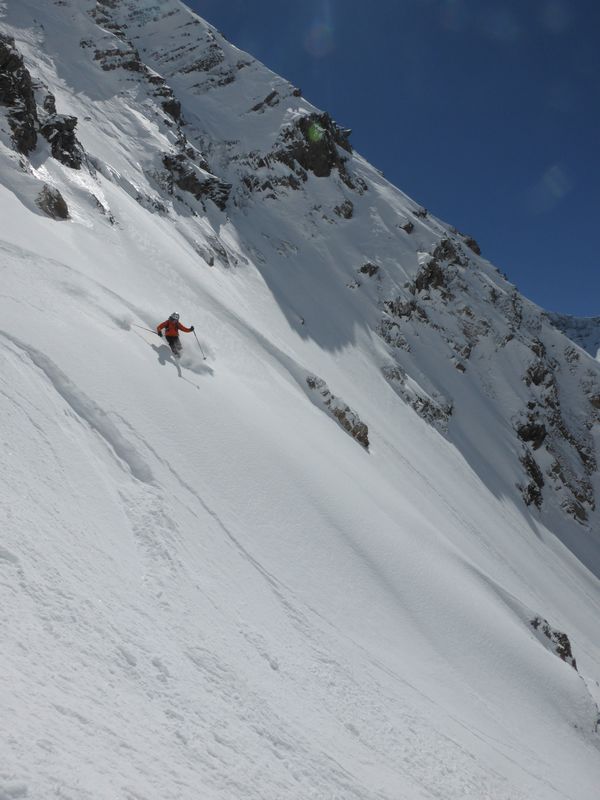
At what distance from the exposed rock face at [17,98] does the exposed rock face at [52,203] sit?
4.13 metres

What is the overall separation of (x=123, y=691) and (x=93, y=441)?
414cm

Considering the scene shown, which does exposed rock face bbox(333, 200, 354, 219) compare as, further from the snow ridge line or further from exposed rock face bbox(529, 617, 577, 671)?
the snow ridge line

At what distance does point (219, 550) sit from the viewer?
764 cm

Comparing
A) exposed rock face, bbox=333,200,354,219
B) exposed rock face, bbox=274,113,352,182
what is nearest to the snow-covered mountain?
exposed rock face, bbox=333,200,354,219

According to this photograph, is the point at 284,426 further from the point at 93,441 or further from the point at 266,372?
the point at 93,441

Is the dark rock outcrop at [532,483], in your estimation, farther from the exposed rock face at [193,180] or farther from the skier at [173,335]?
the skier at [173,335]

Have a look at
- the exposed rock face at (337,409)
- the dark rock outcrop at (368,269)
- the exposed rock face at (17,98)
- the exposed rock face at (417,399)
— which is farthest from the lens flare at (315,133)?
the exposed rock face at (337,409)

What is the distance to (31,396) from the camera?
24.1 ft

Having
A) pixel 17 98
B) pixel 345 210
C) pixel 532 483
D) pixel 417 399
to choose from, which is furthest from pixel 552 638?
pixel 345 210

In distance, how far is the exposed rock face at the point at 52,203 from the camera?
1700 centimetres

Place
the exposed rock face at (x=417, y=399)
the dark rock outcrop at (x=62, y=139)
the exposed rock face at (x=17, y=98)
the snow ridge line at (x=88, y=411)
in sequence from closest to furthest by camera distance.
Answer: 1. the snow ridge line at (x=88, y=411)
2. the exposed rock face at (x=17, y=98)
3. the dark rock outcrop at (x=62, y=139)
4. the exposed rock face at (x=417, y=399)

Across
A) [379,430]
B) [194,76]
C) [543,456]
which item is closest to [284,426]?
[379,430]

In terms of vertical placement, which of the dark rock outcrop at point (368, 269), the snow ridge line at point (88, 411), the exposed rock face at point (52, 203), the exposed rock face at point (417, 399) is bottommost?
the snow ridge line at point (88, 411)

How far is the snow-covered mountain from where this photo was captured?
14.1ft
